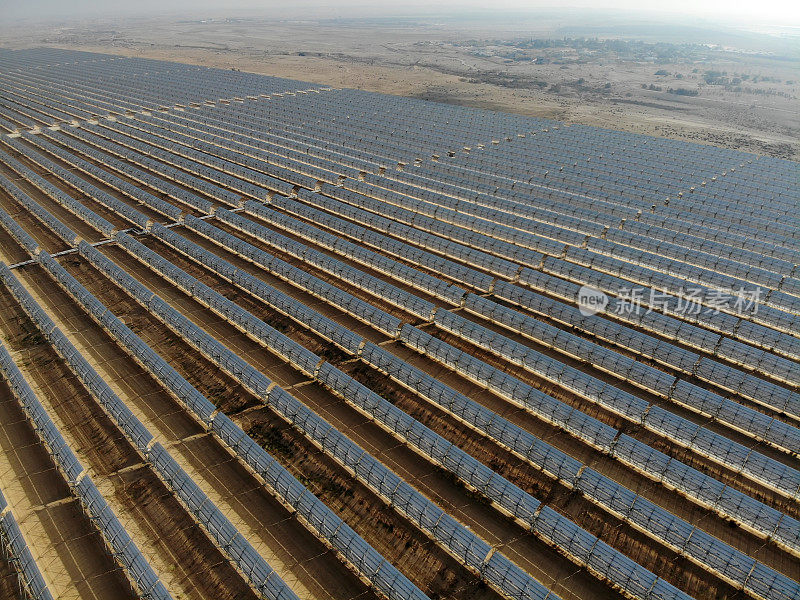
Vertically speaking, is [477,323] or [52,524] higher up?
[477,323]

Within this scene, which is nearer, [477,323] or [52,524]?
[52,524]

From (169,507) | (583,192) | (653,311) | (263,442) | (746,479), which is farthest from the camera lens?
(583,192)

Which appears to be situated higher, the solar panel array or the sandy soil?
the solar panel array

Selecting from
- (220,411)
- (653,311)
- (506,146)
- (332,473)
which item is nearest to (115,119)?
(506,146)

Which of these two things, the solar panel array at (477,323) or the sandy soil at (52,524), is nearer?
the sandy soil at (52,524)

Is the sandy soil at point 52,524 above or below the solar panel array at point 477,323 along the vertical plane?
below

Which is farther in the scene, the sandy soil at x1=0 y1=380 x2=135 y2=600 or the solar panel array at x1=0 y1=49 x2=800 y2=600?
the solar panel array at x1=0 y1=49 x2=800 y2=600

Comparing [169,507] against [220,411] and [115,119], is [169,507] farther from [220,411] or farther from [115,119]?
[115,119]

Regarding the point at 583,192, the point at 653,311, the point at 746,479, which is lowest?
the point at 746,479
